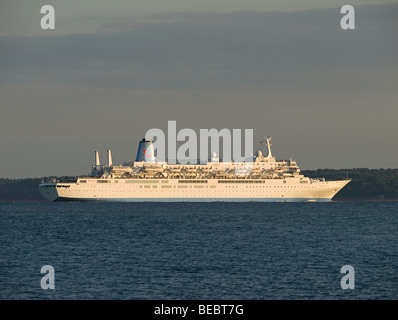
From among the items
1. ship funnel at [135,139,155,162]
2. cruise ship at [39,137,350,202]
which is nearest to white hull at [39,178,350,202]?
cruise ship at [39,137,350,202]

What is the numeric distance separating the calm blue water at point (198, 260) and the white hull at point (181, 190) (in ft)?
175

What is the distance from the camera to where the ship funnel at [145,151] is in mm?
132375

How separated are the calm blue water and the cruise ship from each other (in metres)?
54.1

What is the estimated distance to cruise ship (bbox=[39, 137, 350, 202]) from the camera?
399ft

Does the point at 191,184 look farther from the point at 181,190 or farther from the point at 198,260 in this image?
the point at 198,260

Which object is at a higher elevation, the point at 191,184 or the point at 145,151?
the point at 145,151

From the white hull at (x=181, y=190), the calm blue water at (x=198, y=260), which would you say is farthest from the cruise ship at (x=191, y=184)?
the calm blue water at (x=198, y=260)

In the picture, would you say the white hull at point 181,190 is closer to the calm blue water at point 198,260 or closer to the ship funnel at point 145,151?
the ship funnel at point 145,151

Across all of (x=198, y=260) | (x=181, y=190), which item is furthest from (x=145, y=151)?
(x=198, y=260)

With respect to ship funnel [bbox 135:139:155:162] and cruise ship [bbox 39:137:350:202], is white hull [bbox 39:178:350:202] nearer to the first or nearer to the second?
cruise ship [bbox 39:137:350:202]

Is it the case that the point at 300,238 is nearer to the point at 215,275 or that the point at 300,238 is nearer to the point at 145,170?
the point at 215,275

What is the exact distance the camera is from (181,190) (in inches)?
4870

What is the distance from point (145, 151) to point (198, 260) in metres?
94.5

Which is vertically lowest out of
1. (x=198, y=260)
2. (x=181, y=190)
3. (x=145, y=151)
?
(x=198, y=260)
